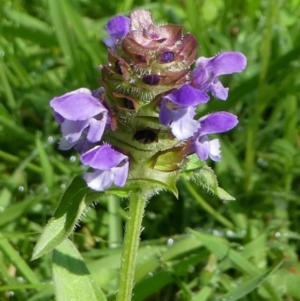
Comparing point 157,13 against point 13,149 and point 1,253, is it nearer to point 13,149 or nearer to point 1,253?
point 13,149

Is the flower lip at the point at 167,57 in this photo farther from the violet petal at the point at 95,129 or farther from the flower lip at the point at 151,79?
the violet petal at the point at 95,129

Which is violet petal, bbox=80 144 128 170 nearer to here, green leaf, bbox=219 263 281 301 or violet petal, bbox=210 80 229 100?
violet petal, bbox=210 80 229 100

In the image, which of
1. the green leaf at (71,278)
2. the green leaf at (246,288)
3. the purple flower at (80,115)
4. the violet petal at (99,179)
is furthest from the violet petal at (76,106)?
the green leaf at (246,288)

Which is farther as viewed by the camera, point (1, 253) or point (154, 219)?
point (154, 219)

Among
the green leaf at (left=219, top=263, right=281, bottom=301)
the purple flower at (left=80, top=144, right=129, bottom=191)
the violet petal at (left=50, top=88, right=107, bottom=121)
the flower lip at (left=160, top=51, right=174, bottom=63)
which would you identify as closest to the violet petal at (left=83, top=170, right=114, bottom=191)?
the purple flower at (left=80, top=144, right=129, bottom=191)

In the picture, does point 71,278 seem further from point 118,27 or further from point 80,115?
point 118,27

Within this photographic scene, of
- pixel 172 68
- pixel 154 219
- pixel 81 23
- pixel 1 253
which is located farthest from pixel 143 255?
pixel 81 23
